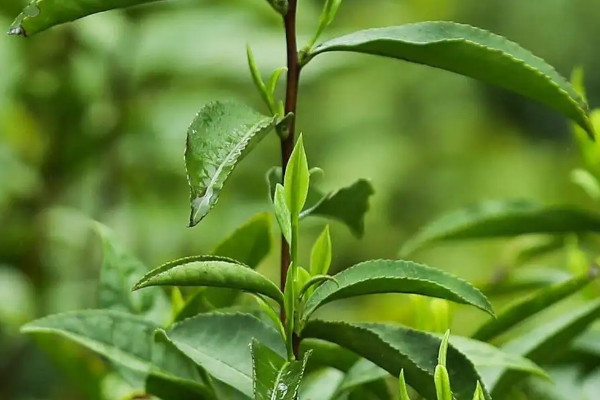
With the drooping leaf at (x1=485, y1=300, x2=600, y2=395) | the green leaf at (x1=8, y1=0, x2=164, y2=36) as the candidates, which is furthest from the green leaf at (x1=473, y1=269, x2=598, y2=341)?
the green leaf at (x1=8, y1=0, x2=164, y2=36)

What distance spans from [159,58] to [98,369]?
877mm

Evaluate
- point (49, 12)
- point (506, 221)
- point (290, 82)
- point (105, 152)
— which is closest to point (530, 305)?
point (506, 221)

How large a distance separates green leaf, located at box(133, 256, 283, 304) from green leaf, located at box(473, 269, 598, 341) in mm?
263

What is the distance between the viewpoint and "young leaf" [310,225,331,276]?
610 millimetres

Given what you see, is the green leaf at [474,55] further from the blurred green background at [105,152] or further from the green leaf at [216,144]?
the blurred green background at [105,152]

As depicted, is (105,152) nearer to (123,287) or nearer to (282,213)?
(123,287)

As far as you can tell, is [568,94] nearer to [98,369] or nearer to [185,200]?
[98,369]

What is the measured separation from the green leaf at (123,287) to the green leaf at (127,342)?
0.24 ft

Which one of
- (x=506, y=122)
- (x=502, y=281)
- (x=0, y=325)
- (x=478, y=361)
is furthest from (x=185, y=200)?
(x=506, y=122)

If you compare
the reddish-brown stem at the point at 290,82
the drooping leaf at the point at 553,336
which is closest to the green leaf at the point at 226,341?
the reddish-brown stem at the point at 290,82

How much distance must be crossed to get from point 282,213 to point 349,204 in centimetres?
12

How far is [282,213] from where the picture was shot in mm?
523

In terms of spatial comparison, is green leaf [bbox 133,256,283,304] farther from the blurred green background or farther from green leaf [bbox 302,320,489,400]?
the blurred green background

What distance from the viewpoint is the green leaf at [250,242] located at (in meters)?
0.67
